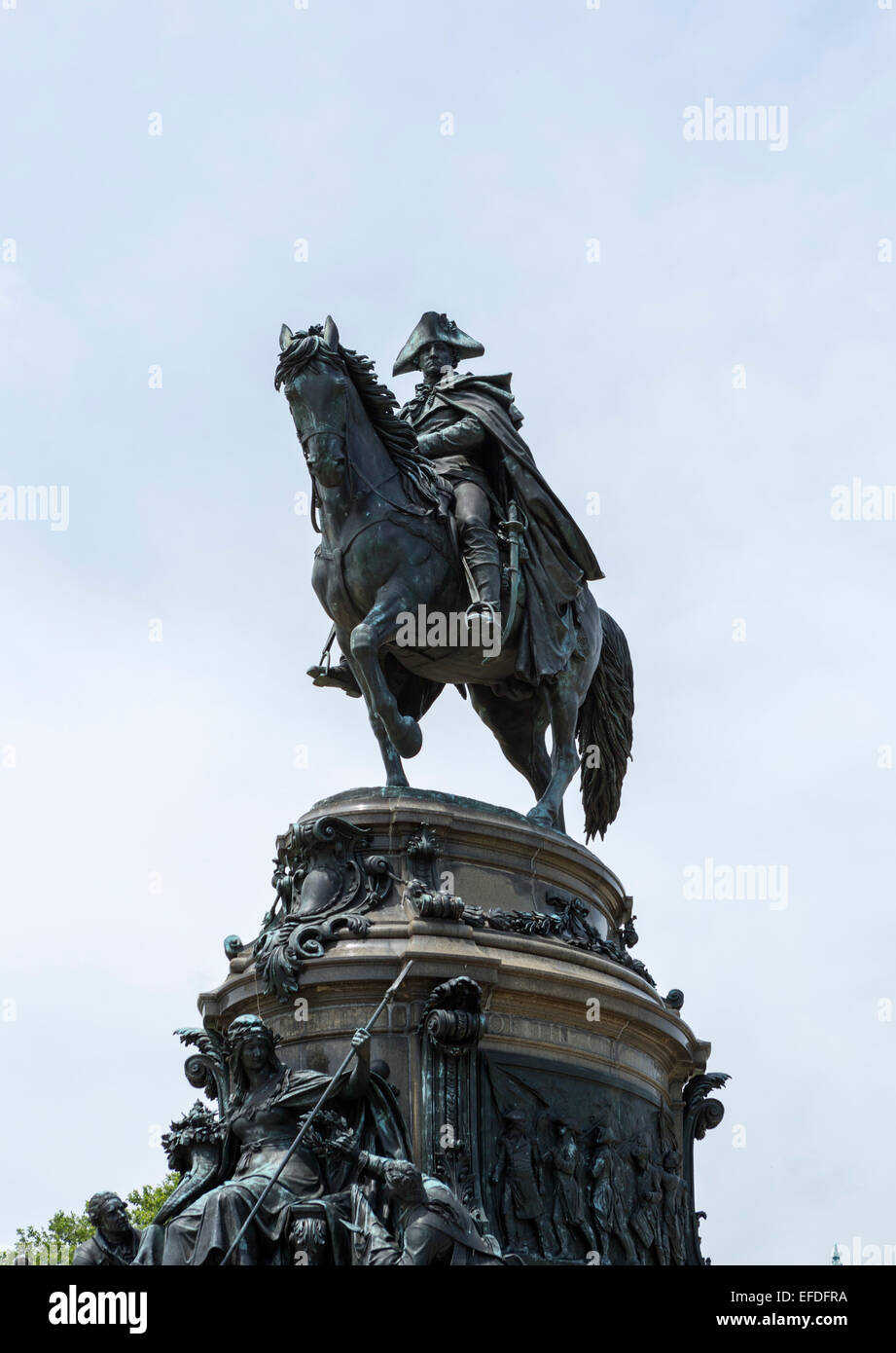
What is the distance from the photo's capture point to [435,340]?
21078 mm

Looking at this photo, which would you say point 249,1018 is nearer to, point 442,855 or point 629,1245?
point 442,855

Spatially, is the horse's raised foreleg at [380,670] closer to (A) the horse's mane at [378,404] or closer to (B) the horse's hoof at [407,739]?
(B) the horse's hoof at [407,739]

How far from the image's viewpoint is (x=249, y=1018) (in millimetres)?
15805

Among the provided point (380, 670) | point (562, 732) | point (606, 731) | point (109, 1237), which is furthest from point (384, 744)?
point (109, 1237)

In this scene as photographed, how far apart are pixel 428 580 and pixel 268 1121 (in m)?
5.39

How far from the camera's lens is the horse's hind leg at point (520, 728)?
20047mm

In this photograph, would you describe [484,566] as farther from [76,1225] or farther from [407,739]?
[76,1225]

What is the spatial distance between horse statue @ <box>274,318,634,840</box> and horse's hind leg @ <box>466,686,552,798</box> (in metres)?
0.03

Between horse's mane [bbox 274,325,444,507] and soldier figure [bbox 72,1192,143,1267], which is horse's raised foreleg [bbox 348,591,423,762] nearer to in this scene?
horse's mane [bbox 274,325,444,507]

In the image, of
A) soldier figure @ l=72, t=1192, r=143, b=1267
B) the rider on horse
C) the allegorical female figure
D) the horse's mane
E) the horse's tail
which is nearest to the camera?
the allegorical female figure

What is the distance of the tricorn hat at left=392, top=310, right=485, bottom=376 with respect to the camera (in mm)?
21141

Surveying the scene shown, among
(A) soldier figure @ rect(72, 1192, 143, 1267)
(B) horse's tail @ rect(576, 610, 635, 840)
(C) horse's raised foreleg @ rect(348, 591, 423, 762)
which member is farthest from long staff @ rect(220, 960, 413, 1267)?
(B) horse's tail @ rect(576, 610, 635, 840)

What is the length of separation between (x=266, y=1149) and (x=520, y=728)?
6.12 m

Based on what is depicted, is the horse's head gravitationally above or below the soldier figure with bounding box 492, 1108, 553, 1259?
above
